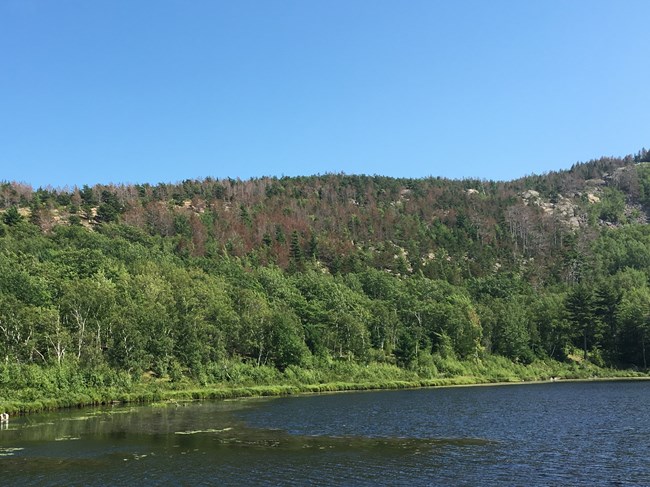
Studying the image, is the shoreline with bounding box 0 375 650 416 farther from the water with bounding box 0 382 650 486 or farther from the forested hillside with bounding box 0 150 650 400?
the forested hillside with bounding box 0 150 650 400

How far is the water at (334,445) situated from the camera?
3369 centimetres

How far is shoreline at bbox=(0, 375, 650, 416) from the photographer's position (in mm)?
67906

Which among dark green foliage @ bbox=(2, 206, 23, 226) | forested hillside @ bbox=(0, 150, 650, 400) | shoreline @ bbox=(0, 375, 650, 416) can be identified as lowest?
shoreline @ bbox=(0, 375, 650, 416)

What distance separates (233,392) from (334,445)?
48.2m

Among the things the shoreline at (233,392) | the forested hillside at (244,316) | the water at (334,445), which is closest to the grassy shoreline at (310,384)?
the shoreline at (233,392)

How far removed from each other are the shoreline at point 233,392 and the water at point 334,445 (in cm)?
390

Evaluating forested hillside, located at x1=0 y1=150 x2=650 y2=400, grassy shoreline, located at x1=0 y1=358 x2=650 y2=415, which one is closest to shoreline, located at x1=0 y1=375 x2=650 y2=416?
grassy shoreline, located at x1=0 y1=358 x2=650 y2=415

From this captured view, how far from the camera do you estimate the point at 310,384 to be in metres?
102

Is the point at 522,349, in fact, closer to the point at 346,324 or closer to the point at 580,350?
the point at 580,350

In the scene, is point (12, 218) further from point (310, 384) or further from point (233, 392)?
point (233, 392)

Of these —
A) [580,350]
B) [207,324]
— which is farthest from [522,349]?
[207,324]

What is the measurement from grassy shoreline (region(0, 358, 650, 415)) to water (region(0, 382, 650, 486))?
5.18 meters

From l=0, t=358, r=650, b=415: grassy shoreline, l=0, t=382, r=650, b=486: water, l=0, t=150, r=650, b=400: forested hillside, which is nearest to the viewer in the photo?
l=0, t=382, r=650, b=486: water

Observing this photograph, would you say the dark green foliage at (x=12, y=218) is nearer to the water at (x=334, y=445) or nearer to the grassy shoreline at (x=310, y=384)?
the grassy shoreline at (x=310, y=384)
